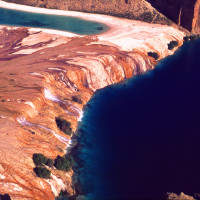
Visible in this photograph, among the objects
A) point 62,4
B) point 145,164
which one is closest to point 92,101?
point 145,164

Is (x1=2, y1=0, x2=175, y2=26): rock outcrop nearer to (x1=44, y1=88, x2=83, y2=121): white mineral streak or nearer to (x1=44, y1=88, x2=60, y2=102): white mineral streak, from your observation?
(x1=44, y1=88, x2=83, y2=121): white mineral streak

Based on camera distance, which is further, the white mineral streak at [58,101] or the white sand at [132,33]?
the white sand at [132,33]

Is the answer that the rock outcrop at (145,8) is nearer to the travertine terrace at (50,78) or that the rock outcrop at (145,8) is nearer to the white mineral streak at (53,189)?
the travertine terrace at (50,78)

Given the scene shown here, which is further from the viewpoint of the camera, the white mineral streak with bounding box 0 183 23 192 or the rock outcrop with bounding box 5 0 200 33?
the rock outcrop with bounding box 5 0 200 33

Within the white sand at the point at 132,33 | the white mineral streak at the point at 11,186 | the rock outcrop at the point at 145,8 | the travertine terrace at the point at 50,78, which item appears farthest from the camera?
the rock outcrop at the point at 145,8

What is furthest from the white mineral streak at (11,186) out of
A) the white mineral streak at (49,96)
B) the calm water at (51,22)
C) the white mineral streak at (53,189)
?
the calm water at (51,22)

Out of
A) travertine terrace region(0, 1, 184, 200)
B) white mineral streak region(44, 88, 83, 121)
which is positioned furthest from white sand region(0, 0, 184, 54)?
white mineral streak region(44, 88, 83, 121)
